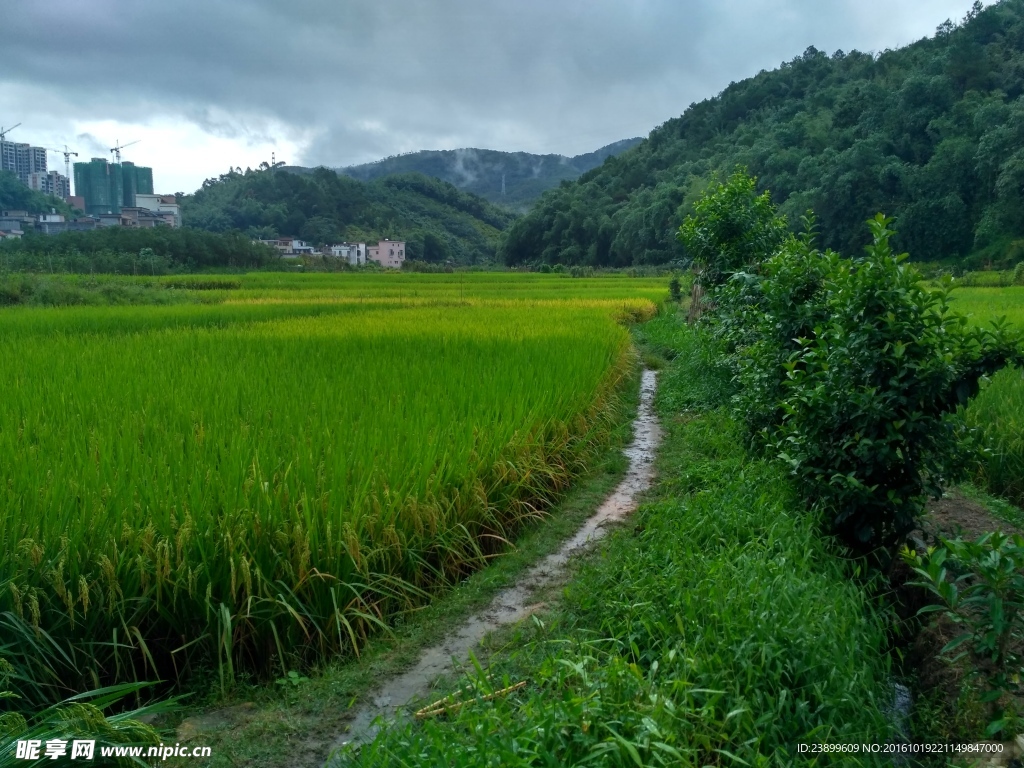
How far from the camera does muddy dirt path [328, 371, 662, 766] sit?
2.56 m

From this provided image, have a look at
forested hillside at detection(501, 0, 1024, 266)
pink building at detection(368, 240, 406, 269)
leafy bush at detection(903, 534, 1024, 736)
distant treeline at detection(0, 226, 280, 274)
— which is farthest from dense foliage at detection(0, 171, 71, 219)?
leafy bush at detection(903, 534, 1024, 736)

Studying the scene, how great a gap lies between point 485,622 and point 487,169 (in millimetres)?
177247

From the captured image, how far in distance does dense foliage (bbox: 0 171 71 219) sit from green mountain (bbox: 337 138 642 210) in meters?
117

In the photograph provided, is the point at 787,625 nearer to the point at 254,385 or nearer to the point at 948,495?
the point at 948,495

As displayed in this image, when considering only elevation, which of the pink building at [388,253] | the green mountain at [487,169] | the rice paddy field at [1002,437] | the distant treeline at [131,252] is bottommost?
the rice paddy field at [1002,437]

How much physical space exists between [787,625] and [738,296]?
14.7 feet

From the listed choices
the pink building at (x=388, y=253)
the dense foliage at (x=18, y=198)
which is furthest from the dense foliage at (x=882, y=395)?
the pink building at (x=388, y=253)

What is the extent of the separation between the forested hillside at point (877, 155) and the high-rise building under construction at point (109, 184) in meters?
50.8

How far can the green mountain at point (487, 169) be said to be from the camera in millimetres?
161000

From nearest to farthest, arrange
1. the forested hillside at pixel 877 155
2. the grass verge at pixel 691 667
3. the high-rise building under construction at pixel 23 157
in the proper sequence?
1. the grass verge at pixel 691 667
2. the forested hillside at pixel 877 155
3. the high-rise building under construction at pixel 23 157

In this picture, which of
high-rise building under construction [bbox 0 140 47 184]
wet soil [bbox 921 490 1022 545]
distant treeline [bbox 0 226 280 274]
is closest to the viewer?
wet soil [bbox 921 490 1022 545]

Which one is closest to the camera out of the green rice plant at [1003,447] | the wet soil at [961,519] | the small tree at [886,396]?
the small tree at [886,396]

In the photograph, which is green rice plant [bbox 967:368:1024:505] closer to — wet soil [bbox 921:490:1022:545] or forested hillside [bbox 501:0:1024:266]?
wet soil [bbox 921:490:1022:545]

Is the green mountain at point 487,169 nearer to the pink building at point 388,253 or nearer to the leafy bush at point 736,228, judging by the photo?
the pink building at point 388,253
